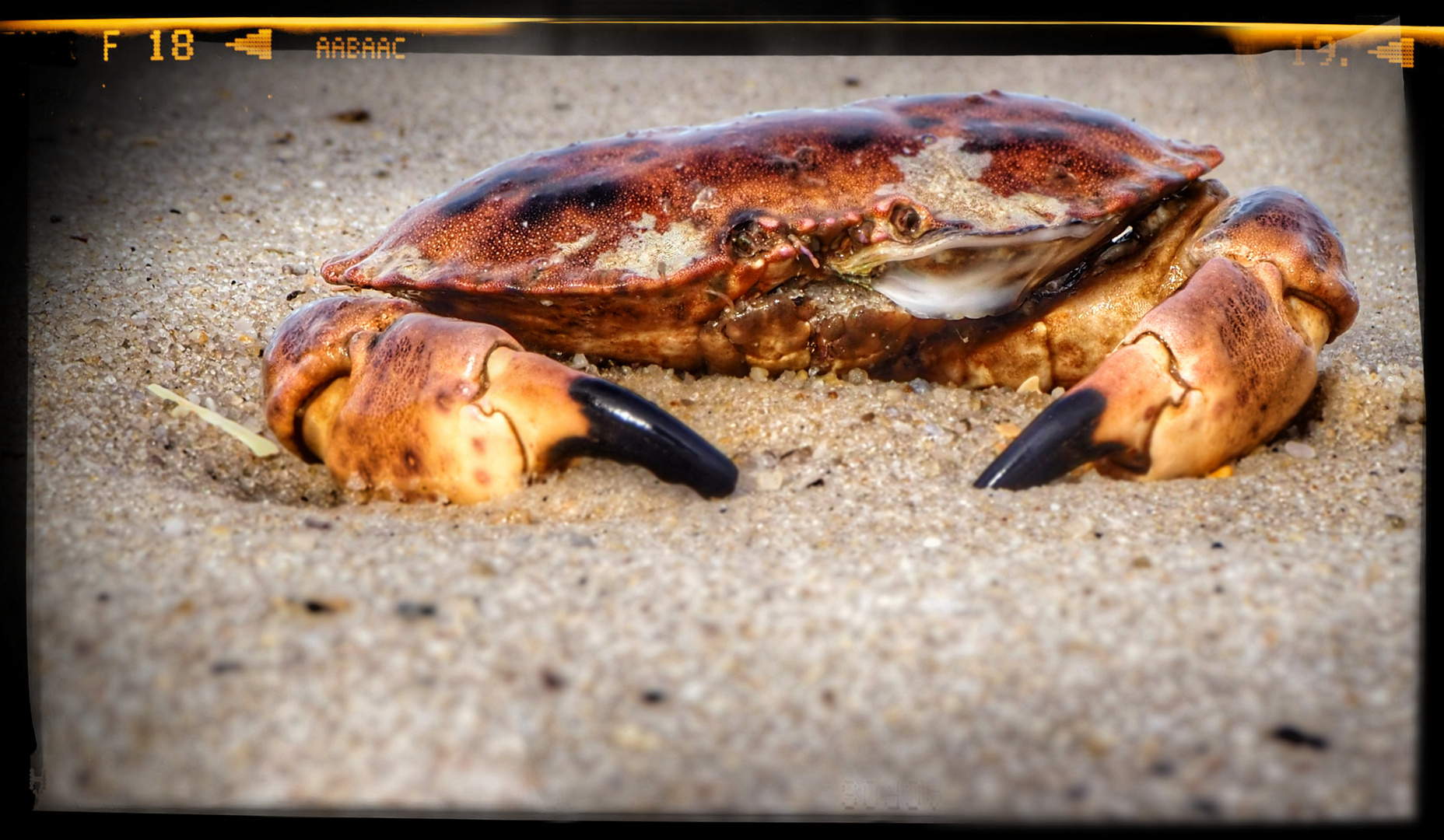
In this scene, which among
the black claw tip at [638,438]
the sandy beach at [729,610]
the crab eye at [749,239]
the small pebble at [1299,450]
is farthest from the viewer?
the small pebble at [1299,450]

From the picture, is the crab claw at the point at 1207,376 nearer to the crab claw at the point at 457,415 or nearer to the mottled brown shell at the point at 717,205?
the mottled brown shell at the point at 717,205

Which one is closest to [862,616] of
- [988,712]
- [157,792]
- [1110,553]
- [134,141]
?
[988,712]

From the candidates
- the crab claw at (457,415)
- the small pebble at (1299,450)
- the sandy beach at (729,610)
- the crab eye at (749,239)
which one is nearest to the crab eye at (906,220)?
the crab eye at (749,239)

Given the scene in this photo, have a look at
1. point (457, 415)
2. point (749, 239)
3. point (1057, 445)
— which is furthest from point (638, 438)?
point (1057, 445)

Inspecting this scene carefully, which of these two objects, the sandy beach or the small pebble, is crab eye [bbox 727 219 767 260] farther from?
the small pebble

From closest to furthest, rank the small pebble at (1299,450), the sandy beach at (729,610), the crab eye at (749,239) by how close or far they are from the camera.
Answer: the sandy beach at (729,610)
the crab eye at (749,239)
the small pebble at (1299,450)

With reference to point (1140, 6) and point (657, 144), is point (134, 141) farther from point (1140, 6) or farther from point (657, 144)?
point (1140, 6)
